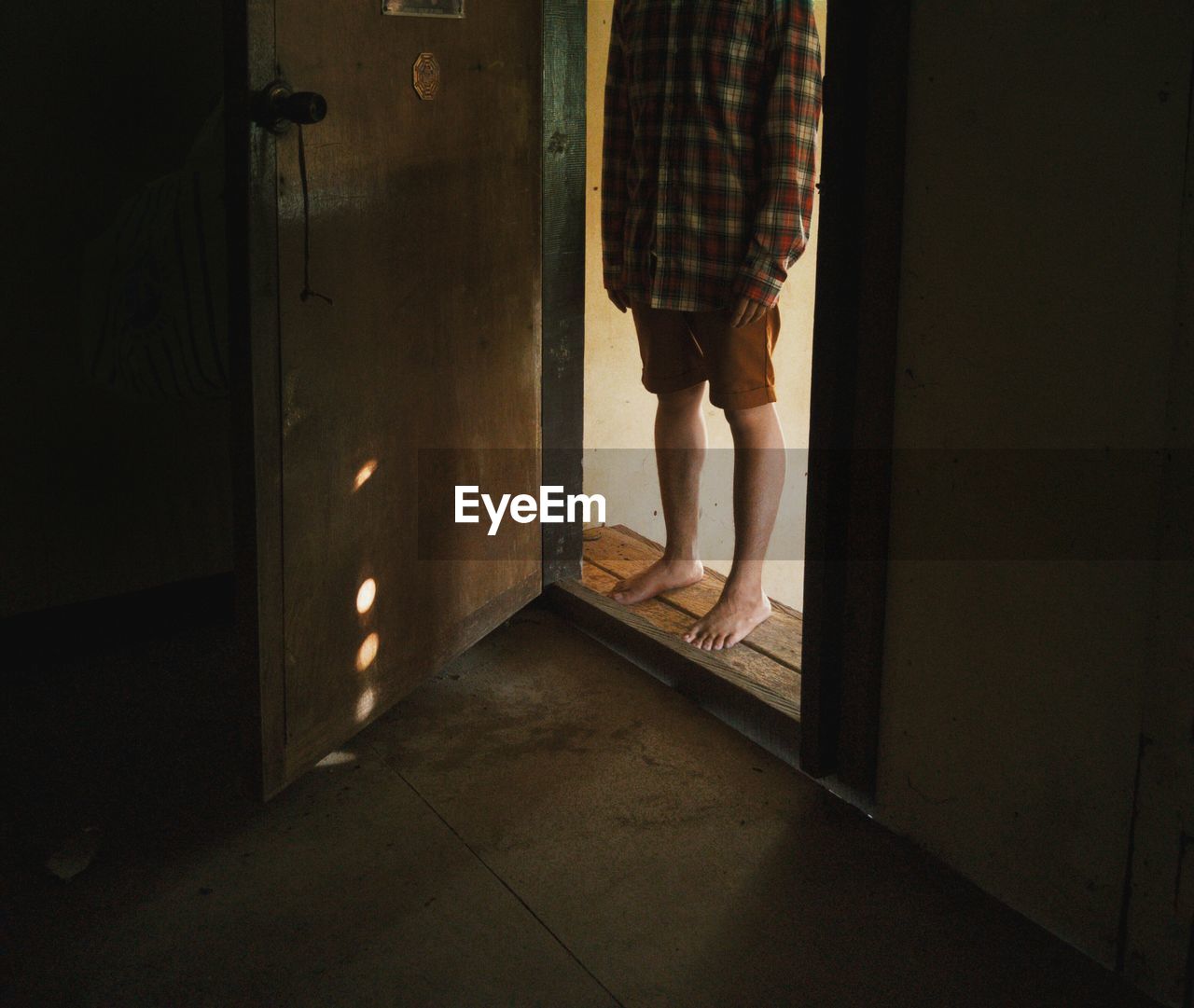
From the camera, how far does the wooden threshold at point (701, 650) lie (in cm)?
203

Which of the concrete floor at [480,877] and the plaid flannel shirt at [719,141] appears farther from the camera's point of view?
the plaid flannel shirt at [719,141]

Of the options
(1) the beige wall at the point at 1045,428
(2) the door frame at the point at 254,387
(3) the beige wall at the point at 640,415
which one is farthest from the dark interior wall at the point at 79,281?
(1) the beige wall at the point at 1045,428

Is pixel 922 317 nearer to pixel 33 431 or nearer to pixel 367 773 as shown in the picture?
pixel 367 773

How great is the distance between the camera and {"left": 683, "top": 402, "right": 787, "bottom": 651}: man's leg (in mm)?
2338

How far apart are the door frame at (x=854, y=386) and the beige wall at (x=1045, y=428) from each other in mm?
28

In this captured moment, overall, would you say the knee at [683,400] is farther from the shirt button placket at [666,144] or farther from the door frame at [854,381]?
the door frame at [854,381]

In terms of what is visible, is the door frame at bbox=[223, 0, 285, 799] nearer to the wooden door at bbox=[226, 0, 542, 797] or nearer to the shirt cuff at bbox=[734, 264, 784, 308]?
the wooden door at bbox=[226, 0, 542, 797]

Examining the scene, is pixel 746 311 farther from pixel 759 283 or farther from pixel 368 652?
pixel 368 652

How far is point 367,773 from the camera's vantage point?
1951 millimetres

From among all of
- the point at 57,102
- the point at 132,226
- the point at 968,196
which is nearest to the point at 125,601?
the point at 132,226

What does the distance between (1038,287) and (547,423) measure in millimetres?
1299

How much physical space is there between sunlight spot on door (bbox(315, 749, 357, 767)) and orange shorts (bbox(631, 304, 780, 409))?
3.44 ft

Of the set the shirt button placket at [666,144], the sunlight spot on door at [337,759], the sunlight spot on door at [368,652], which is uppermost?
the shirt button placket at [666,144]

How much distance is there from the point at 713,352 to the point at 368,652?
97cm
